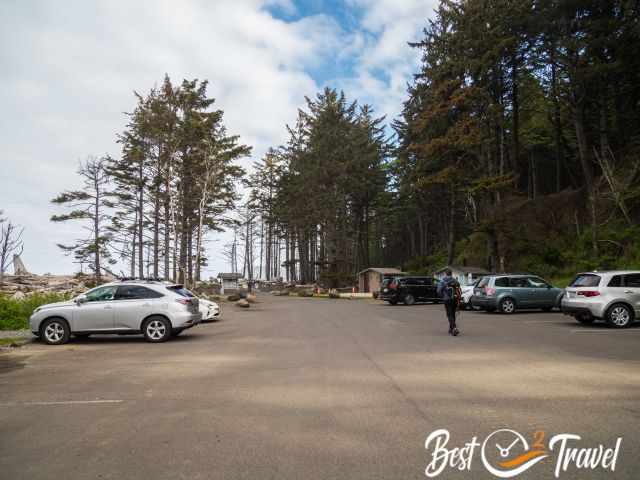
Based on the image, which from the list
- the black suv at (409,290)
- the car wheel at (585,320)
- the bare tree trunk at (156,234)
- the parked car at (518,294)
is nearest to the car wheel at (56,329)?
the car wheel at (585,320)

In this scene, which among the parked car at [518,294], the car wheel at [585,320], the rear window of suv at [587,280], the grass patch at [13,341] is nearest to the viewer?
the grass patch at [13,341]

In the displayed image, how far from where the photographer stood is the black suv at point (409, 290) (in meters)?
29.8

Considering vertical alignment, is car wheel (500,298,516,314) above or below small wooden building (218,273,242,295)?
below

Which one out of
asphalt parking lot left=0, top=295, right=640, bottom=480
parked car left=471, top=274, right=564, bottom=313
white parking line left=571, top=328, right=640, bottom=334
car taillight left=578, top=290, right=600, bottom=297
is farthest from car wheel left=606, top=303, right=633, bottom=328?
parked car left=471, top=274, right=564, bottom=313

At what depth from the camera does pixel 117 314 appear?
12.3 metres

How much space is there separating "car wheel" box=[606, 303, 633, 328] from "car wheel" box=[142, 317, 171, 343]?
43.6 feet

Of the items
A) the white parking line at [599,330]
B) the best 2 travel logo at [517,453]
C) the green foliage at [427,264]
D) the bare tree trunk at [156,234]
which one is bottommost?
the white parking line at [599,330]

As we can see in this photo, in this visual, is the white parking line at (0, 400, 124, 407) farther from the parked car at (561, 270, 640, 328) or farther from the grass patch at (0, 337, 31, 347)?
the parked car at (561, 270, 640, 328)

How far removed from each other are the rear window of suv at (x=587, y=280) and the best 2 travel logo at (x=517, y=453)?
441 inches

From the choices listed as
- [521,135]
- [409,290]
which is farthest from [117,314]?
[521,135]

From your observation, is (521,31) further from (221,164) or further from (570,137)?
(221,164)

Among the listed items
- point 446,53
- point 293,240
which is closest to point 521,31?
point 446,53

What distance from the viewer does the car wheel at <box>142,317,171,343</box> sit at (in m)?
12.5

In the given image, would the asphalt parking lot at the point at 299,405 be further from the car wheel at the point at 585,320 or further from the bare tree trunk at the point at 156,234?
the bare tree trunk at the point at 156,234
